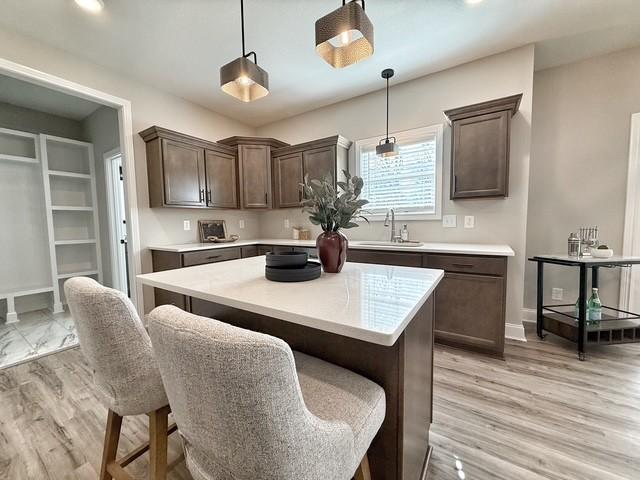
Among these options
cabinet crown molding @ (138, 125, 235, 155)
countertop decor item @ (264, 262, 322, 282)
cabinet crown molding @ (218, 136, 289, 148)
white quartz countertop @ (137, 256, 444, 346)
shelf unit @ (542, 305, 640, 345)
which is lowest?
shelf unit @ (542, 305, 640, 345)

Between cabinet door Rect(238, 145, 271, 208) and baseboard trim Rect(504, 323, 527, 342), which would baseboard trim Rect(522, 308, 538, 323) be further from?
cabinet door Rect(238, 145, 271, 208)

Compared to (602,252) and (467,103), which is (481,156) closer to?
(467,103)

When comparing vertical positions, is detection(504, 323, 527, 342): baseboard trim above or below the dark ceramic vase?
below

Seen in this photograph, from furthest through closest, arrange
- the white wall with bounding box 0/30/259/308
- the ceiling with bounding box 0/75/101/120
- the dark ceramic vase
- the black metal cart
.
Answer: the ceiling with bounding box 0/75/101/120, the white wall with bounding box 0/30/259/308, the black metal cart, the dark ceramic vase

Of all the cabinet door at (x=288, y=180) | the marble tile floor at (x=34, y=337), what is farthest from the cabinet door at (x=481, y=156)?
the marble tile floor at (x=34, y=337)

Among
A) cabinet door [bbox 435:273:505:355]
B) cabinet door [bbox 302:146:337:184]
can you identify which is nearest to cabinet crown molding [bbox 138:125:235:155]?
cabinet door [bbox 302:146:337:184]

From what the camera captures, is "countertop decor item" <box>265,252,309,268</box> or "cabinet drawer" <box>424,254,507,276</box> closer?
"countertop decor item" <box>265,252,309,268</box>

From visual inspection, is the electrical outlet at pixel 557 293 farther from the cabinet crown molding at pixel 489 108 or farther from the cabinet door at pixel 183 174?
the cabinet door at pixel 183 174

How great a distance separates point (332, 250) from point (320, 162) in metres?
2.23

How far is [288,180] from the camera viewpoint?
12.0 ft

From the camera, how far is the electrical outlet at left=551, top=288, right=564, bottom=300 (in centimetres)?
285

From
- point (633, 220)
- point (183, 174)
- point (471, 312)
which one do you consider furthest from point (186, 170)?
point (633, 220)

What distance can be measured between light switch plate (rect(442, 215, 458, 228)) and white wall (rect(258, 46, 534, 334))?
38mm

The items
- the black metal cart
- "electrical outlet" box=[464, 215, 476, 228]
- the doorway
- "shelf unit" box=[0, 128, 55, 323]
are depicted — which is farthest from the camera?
the doorway
